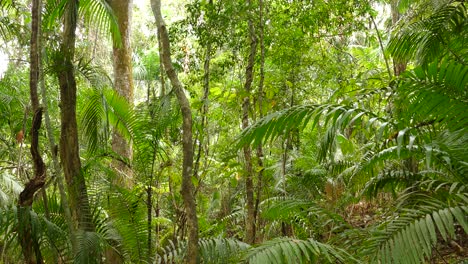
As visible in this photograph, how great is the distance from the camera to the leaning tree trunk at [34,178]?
132 inches

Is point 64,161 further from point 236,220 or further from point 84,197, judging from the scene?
point 236,220

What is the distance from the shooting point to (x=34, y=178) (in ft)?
12.2

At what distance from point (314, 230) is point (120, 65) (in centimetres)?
346

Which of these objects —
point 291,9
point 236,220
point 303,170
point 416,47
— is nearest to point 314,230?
point 303,170

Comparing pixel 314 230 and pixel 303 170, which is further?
pixel 303 170

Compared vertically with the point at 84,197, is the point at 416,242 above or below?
below

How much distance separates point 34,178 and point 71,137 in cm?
71

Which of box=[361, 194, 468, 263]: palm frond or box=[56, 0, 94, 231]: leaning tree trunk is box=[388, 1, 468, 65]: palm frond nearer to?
box=[361, 194, 468, 263]: palm frond

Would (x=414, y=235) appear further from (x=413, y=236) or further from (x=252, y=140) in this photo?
(x=252, y=140)

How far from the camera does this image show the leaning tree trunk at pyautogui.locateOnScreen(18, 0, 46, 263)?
3.36 m

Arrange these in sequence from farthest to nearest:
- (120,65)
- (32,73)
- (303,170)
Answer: (303,170) → (120,65) → (32,73)

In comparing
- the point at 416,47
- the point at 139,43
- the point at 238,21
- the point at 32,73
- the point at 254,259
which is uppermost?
the point at 139,43

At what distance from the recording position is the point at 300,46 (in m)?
5.55

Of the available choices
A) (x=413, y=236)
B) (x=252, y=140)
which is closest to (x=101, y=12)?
(x=252, y=140)
